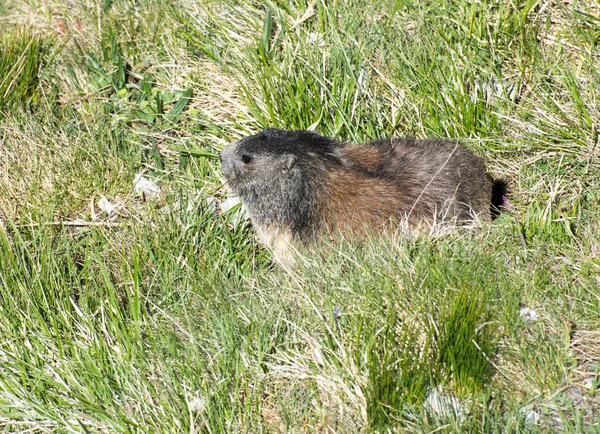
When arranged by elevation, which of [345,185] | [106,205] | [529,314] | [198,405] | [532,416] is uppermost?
[345,185]

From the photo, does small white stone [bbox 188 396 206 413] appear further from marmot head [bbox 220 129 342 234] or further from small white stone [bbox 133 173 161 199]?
small white stone [bbox 133 173 161 199]

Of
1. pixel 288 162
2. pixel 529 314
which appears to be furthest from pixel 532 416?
pixel 288 162

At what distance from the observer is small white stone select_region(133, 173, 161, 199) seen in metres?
5.48

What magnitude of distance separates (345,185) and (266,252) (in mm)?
779

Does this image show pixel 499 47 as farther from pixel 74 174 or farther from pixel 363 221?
pixel 74 174

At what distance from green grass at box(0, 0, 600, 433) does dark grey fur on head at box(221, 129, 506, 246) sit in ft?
1.01

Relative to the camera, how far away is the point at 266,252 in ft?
16.8

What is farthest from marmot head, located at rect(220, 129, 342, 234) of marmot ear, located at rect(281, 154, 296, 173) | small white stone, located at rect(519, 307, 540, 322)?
small white stone, located at rect(519, 307, 540, 322)

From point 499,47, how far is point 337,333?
2.89 meters

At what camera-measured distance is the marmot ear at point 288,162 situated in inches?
187

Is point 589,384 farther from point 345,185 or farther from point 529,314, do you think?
point 345,185

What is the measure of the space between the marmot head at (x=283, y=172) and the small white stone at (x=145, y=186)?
2.60 ft

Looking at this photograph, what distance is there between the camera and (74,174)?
539 cm

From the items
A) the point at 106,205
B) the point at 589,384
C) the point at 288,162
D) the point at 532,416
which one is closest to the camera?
the point at 532,416
